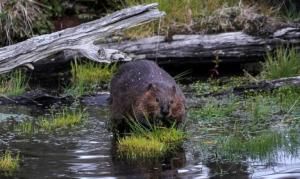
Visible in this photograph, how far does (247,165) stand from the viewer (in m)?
6.18

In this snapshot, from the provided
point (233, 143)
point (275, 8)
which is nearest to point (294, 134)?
point (233, 143)

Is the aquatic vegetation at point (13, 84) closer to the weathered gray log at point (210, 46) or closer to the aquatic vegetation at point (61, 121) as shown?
the aquatic vegetation at point (61, 121)

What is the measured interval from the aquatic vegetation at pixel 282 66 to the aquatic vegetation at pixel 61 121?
107 inches

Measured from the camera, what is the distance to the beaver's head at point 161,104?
7.08 metres

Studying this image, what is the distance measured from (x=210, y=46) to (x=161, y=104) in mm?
3730

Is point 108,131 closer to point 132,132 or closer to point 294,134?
point 132,132

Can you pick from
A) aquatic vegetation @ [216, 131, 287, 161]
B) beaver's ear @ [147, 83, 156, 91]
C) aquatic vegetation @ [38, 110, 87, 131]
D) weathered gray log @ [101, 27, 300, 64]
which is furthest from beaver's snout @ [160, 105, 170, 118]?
weathered gray log @ [101, 27, 300, 64]

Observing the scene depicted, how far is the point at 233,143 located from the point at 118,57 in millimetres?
2342

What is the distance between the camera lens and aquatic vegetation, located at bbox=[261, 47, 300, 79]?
9688 millimetres

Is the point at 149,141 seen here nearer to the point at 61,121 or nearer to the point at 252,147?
the point at 252,147

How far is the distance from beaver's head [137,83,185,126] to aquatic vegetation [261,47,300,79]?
274cm

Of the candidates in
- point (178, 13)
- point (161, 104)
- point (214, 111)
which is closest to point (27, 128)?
point (161, 104)

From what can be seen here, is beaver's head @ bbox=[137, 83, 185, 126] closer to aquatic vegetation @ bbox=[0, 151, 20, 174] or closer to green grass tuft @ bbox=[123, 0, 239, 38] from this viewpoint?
aquatic vegetation @ bbox=[0, 151, 20, 174]

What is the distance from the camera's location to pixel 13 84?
9.55m
